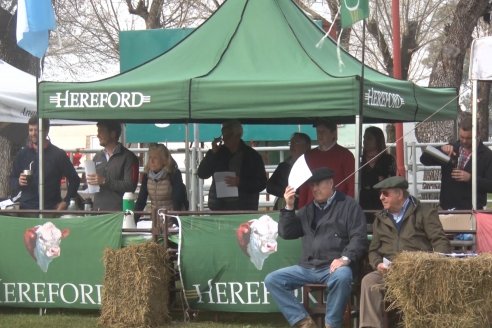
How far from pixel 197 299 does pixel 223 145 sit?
218 cm

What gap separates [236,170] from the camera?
10.1 meters

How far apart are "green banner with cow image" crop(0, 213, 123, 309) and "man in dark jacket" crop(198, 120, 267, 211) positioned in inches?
64.6

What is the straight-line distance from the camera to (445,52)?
57.1ft

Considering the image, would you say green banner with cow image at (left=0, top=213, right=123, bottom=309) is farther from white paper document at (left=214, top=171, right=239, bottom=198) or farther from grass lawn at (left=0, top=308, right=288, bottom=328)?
white paper document at (left=214, top=171, right=239, bottom=198)

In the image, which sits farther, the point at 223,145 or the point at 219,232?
the point at 223,145

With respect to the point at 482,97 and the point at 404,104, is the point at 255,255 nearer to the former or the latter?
the point at 404,104

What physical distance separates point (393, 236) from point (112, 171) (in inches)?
131

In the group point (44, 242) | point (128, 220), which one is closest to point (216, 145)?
point (128, 220)

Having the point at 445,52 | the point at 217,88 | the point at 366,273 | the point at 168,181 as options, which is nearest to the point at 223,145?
the point at 168,181

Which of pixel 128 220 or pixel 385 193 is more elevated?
pixel 385 193

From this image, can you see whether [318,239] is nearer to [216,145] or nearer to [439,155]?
[439,155]

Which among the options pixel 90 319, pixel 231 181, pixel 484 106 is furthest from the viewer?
pixel 484 106

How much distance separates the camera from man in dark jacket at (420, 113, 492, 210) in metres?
9.32

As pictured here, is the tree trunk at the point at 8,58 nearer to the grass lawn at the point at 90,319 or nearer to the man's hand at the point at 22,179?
the man's hand at the point at 22,179
